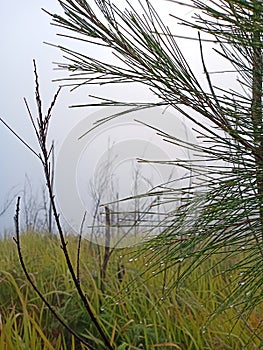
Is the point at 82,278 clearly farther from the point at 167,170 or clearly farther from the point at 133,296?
the point at 167,170

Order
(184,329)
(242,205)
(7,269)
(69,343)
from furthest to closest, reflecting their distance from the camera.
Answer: (7,269) < (69,343) < (184,329) < (242,205)

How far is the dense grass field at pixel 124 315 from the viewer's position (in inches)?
53.2

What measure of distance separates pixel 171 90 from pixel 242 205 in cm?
17

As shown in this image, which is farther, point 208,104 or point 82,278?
point 82,278

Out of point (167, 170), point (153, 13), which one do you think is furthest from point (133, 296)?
point (153, 13)

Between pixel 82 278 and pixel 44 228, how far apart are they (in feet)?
4.23

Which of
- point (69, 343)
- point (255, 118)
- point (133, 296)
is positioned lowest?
point (69, 343)

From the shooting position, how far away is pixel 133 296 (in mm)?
1712

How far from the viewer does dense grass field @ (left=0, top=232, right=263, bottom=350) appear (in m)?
1.35

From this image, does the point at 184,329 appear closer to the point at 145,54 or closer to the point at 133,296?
the point at 133,296

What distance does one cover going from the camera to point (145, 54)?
0.72 meters

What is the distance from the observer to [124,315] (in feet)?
5.16

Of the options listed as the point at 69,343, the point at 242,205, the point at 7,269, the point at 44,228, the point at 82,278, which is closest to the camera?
the point at 242,205

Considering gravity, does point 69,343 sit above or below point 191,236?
below
